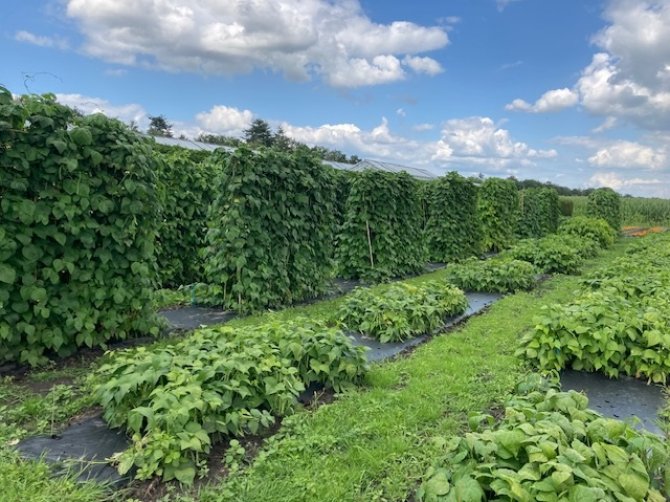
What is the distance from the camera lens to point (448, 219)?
11.4 metres

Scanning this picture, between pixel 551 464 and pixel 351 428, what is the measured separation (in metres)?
1.30

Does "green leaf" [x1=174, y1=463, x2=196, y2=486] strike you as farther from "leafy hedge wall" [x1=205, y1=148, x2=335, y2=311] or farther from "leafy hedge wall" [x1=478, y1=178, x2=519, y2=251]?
"leafy hedge wall" [x1=478, y1=178, x2=519, y2=251]

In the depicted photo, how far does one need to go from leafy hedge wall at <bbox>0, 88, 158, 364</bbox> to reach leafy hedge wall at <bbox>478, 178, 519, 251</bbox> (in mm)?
10559

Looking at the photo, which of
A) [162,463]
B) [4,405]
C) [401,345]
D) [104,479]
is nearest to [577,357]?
[401,345]

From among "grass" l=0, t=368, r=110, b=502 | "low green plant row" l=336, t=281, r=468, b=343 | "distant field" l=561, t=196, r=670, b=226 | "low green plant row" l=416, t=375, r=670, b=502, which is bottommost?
"grass" l=0, t=368, r=110, b=502

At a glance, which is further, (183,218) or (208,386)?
(183,218)

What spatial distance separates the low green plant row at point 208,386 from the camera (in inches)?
94.4

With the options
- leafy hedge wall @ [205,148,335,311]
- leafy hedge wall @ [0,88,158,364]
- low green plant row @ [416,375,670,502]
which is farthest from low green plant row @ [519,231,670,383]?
leafy hedge wall @ [0,88,158,364]

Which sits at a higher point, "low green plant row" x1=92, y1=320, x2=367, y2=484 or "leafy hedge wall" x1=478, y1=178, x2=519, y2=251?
"leafy hedge wall" x1=478, y1=178, x2=519, y2=251

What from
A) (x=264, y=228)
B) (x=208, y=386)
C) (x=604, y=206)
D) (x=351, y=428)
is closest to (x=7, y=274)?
(x=208, y=386)

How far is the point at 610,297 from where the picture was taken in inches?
193

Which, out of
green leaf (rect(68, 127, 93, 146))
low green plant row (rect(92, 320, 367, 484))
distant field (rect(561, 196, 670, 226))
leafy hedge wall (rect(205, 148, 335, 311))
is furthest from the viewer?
distant field (rect(561, 196, 670, 226))

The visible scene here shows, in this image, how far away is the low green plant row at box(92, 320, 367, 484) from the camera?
240 cm

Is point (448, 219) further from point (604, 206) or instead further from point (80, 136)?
point (604, 206)
